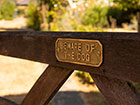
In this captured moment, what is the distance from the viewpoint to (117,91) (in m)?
1.09

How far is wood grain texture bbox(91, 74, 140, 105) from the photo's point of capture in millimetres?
1048

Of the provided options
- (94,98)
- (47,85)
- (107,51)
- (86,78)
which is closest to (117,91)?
(107,51)

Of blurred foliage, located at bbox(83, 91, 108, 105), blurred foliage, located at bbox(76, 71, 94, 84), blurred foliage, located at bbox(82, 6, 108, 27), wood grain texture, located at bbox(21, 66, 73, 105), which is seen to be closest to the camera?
wood grain texture, located at bbox(21, 66, 73, 105)

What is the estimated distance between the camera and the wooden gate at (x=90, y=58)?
986 mm

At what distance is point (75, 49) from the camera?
1184mm

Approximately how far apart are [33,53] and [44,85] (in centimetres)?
26

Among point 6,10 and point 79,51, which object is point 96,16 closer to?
point 79,51

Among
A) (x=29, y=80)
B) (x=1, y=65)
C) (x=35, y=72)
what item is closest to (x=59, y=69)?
(x=29, y=80)

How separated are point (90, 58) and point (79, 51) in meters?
0.09

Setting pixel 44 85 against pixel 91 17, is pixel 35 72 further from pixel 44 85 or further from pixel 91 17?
pixel 91 17

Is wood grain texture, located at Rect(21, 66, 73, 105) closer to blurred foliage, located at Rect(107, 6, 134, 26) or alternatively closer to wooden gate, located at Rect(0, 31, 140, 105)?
wooden gate, located at Rect(0, 31, 140, 105)

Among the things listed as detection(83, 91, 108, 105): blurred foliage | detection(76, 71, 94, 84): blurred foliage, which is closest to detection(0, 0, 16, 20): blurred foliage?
detection(76, 71, 94, 84): blurred foliage

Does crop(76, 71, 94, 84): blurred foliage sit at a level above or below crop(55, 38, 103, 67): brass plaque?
below

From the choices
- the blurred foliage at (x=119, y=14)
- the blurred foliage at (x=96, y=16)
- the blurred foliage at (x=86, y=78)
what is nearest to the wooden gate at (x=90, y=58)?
the blurred foliage at (x=86, y=78)
